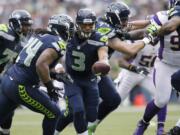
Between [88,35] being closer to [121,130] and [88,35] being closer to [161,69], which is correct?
[161,69]

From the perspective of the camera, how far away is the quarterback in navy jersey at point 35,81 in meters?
6.66

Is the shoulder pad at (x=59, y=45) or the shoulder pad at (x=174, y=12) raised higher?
the shoulder pad at (x=174, y=12)

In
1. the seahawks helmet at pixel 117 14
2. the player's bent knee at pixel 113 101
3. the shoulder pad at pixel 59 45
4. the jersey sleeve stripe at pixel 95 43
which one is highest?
the shoulder pad at pixel 59 45

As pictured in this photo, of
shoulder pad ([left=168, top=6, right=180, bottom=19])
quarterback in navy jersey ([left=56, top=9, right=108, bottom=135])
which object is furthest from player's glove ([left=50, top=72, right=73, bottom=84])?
shoulder pad ([left=168, top=6, right=180, bottom=19])

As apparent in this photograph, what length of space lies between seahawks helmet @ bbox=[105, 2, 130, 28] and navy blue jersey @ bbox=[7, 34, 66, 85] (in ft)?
3.28

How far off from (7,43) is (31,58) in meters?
0.99

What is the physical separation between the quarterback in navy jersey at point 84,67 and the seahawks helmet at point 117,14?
1.40 ft

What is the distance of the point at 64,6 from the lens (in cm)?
1552

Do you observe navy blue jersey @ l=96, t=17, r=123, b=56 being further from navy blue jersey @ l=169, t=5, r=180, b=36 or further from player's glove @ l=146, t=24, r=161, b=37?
navy blue jersey @ l=169, t=5, r=180, b=36

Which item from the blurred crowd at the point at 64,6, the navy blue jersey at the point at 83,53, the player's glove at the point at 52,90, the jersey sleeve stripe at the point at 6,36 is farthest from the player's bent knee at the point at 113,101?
the blurred crowd at the point at 64,6

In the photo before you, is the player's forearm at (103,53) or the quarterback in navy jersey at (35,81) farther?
the player's forearm at (103,53)

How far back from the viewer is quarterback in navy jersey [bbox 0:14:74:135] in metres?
6.66

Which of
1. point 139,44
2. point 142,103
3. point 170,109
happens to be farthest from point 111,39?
point 142,103

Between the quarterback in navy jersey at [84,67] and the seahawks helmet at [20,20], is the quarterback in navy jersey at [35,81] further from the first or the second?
the seahawks helmet at [20,20]
